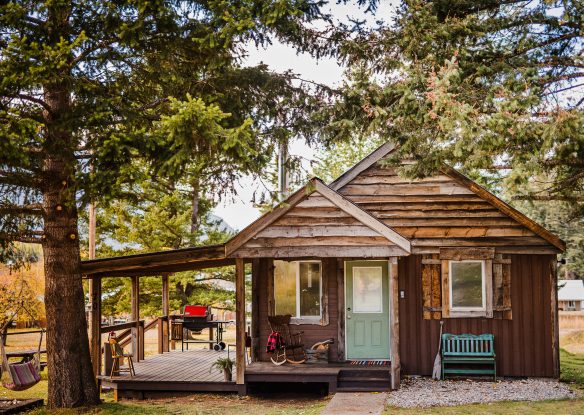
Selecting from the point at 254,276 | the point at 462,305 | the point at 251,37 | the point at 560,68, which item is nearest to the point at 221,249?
the point at 254,276

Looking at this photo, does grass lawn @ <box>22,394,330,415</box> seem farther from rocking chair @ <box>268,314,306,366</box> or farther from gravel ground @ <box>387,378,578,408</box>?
gravel ground @ <box>387,378,578,408</box>

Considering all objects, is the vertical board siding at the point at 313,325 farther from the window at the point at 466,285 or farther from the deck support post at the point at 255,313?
the window at the point at 466,285

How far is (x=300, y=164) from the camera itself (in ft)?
40.6

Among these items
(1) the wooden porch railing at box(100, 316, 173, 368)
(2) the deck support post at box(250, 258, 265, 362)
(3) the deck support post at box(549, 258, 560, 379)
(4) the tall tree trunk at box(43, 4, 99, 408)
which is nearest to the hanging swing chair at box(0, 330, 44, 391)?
(4) the tall tree trunk at box(43, 4, 99, 408)

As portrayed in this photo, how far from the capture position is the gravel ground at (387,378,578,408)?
1230 cm

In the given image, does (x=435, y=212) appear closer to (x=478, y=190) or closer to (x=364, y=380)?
(x=478, y=190)

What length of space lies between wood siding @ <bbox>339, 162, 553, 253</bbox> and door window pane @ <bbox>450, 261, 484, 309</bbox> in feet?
1.77

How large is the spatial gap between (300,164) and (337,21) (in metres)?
2.86

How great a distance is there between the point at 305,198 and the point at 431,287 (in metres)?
3.91

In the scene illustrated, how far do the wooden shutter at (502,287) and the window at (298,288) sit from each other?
389 centimetres

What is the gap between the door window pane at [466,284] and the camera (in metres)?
15.6

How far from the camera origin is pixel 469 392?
13172mm

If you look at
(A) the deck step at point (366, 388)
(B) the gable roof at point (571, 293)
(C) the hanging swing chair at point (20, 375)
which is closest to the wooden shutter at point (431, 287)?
(A) the deck step at point (366, 388)

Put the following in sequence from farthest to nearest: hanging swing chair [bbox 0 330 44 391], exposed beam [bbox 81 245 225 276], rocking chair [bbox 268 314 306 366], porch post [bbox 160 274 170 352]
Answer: porch post [bbox 160 274 170 352] < rocking chair [bbox 268 314 306 366] < exposed beam [bbox 81 245 225 276] < hanging swing chair [bbox 0 330 44 391]
